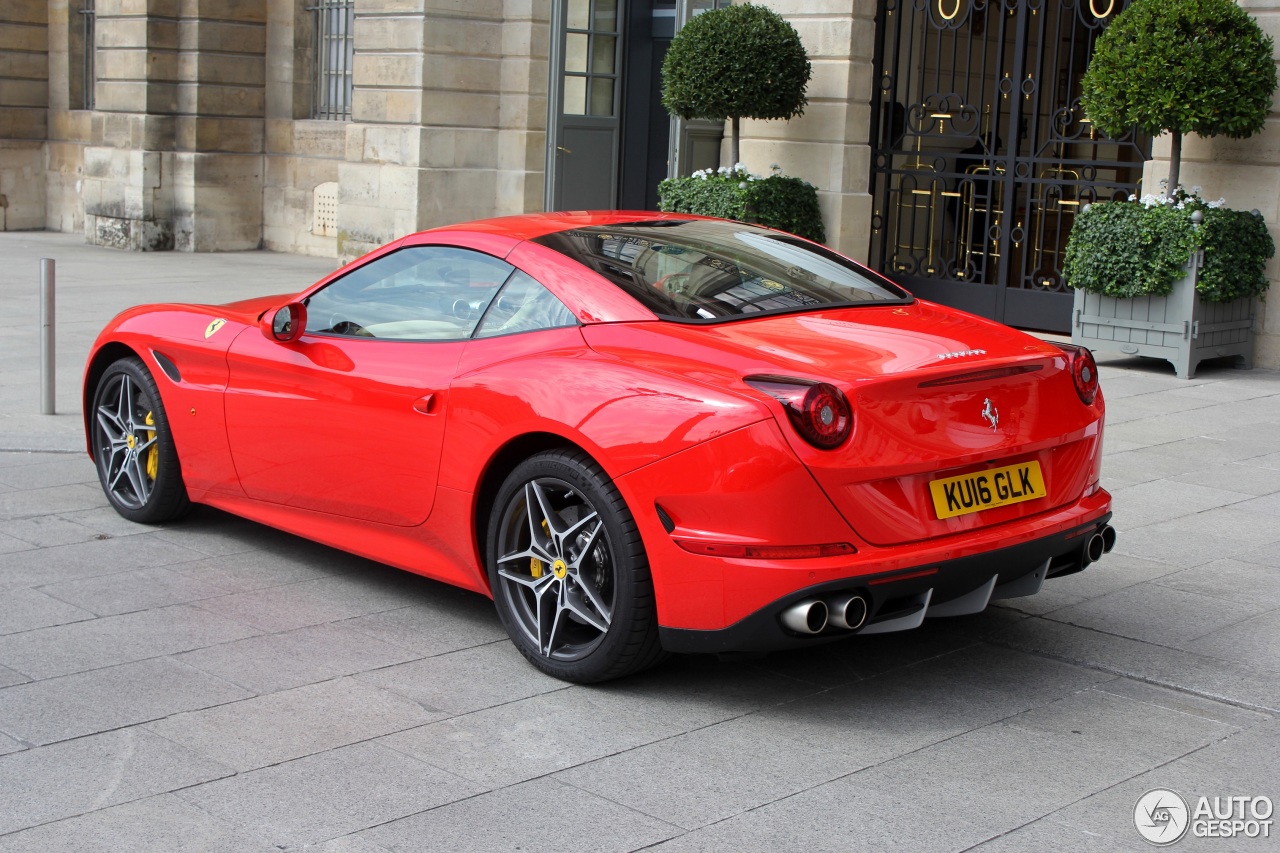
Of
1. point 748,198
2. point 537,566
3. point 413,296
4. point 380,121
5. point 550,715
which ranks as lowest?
point 550,715

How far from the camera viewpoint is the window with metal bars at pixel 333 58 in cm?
1973

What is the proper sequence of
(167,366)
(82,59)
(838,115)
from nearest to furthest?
(167,366) < (838,115) < (82,59)

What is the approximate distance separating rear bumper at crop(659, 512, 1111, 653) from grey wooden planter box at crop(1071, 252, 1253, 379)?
654 cm

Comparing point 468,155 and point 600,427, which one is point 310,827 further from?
point 468,155

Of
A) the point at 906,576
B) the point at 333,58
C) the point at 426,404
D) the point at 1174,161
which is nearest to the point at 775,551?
the point at 906,576

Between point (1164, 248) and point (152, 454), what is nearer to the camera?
point (152, 454)

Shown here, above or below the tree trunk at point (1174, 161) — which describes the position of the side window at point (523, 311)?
below

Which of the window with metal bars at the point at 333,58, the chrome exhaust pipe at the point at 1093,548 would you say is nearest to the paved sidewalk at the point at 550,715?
the chrome exhaust pipe at the point at 1093,548

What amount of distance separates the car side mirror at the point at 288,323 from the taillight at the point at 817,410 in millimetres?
2072

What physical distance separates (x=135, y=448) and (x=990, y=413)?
11.6 feet

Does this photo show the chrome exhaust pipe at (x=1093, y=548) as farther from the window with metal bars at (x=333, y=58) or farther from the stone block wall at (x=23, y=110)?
the stone block wall at (x=23, y=110)

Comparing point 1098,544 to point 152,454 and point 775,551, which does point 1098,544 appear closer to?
point 775,551

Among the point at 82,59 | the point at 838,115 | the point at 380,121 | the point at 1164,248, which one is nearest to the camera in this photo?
the point at 1164,248

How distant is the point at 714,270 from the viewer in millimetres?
4941
